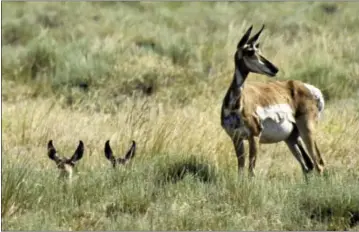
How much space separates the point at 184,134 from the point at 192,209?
2.98m

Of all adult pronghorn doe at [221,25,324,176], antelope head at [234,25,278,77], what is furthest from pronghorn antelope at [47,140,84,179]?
antelope head at [234,25,278,77]

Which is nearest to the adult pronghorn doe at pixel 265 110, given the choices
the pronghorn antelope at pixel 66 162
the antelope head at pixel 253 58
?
the antelope head at pixel 253 58

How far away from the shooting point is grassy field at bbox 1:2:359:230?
7.34 m

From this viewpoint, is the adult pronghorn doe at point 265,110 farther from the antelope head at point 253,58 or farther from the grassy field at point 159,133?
the grassy field at point 159,133

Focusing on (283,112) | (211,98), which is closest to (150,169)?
(283,112)

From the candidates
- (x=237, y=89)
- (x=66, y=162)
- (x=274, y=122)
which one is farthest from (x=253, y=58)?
(x=66, y=162)

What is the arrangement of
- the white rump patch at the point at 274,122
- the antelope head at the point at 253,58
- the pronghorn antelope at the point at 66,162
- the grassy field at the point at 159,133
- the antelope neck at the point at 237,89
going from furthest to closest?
the white rump patch at the point at 274,122, the antelope neck at the point at 237,89, the antelope head at the point at 253,58, the pronghorn antelope at the point at 66,162, the grassy field at the point at 159,133

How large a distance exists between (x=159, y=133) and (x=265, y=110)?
4.90 feet

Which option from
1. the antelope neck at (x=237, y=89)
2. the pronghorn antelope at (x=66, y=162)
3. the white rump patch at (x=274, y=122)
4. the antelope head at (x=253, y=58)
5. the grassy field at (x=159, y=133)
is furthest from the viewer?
the white rump patch at (x=274, y=122)

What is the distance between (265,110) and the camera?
9.25 meters

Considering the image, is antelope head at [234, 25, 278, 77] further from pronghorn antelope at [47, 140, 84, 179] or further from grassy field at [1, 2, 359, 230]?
pronghorn antelope at [47, 140, 84, 179]

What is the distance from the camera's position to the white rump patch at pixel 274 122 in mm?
9227

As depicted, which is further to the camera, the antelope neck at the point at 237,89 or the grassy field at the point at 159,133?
the antelope neck at the point at 237,89

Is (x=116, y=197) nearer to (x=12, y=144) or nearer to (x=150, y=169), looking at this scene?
(x=150, y=169)
